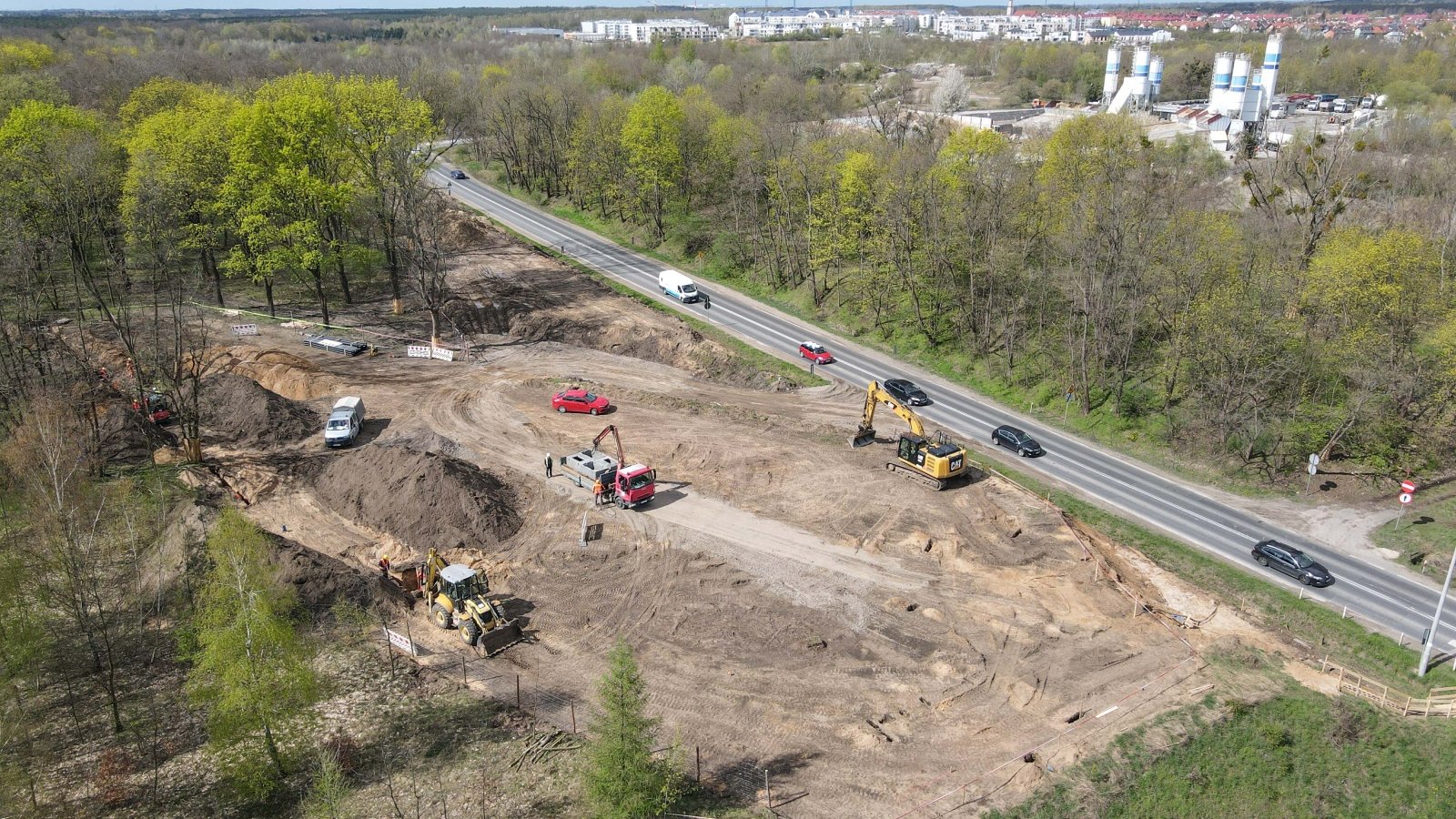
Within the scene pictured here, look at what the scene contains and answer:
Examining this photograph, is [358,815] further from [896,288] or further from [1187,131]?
[1187,131]

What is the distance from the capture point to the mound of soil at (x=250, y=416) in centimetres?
4947

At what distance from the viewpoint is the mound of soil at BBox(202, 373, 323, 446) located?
4947 cm

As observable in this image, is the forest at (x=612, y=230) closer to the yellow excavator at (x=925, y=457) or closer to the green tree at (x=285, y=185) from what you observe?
the green tree at (x=285, y=185)

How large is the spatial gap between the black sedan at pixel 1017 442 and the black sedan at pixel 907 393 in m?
6.43

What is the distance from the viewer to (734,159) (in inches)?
3509

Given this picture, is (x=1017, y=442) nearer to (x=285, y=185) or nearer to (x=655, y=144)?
(x=655, y=144)

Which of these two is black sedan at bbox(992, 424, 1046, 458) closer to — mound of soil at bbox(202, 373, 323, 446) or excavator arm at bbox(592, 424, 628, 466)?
excavator arm at bbox(592, 424, 628, 466)

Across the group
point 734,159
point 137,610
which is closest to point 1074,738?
point 137,610

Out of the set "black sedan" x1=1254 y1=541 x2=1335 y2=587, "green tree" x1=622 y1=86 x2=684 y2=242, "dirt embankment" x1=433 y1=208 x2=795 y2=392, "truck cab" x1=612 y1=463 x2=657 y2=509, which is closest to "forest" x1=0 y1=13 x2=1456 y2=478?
"green tree" x1=622 y1=86 x2=684 y2=242

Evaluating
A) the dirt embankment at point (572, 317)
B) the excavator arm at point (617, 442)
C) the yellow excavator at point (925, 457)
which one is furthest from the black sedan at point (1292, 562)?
the excavator arm at point (617, 442)

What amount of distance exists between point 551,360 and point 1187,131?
9732cm

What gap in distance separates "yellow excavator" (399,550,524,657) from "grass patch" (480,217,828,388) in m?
29.5

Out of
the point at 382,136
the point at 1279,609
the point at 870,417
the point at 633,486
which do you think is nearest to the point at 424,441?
the point at 633,486

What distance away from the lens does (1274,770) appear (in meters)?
29.6
